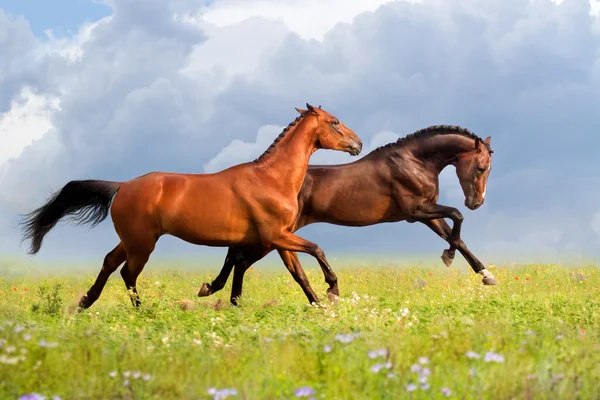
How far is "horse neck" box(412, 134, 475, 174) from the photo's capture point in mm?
11055

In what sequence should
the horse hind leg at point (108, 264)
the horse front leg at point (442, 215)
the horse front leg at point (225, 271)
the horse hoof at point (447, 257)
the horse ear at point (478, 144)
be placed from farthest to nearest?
the horse hoof at point (447, 257), the horse ear at point (478, 144), the horse front leg at point (442, 215), the horse front leg at point (225, 271), the horse hind leg at point (108, 264)

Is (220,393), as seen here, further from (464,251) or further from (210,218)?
(464,251)

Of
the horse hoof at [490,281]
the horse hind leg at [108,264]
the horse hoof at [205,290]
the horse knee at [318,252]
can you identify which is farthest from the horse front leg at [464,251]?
the horse hind leg at [108,264]

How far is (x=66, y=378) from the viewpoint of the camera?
4.88 metres

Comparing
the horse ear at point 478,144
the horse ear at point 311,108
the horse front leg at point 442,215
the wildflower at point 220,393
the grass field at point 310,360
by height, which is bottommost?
the wildflower at point 220,393

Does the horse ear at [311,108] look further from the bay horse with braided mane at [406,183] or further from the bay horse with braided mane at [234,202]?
the bay horse with braided mane at [406,183]

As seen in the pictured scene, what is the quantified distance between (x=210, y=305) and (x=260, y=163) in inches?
91.5

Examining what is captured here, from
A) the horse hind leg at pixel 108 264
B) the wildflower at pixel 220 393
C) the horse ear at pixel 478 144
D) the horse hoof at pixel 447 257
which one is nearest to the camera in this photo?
the wildflower at pixel 220 393

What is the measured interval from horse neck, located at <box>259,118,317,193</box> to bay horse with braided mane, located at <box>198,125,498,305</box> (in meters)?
1.41

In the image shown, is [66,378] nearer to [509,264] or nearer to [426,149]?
[426,149]

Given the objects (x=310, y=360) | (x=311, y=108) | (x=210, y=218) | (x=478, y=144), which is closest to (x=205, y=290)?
(x=210, y=218)

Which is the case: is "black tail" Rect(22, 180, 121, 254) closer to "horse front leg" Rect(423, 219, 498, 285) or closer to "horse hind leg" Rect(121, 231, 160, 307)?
"horse hind leg" Rect(121, 231, 160, 307)

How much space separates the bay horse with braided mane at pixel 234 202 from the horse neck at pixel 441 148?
1.66 meters

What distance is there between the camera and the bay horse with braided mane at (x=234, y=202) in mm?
9320
